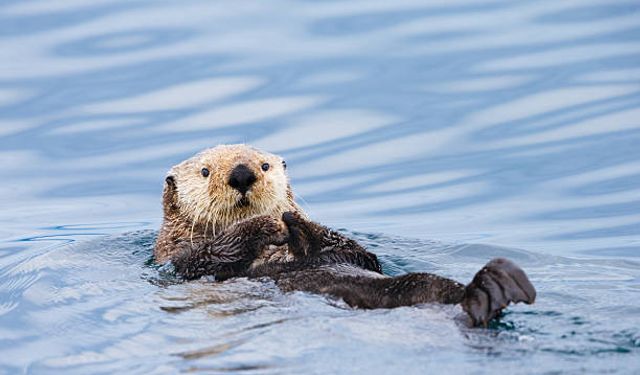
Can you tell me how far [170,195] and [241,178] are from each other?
0.83 m

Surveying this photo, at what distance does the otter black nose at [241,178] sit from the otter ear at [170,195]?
2.22 feet

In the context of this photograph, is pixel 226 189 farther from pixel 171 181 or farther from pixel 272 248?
pixel 171 181

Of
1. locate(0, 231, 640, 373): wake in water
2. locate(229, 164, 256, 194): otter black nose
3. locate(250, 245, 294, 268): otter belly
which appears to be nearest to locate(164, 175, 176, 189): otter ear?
locate(0, 231, 640, 373): wake in water

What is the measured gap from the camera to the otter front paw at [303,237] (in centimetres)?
645

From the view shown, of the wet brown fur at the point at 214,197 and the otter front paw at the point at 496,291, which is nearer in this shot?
the otter front paw at the point at 496,291

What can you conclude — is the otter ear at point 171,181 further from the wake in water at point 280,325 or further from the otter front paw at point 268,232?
the otter front paw at point 268,232

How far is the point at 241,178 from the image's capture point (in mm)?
6859

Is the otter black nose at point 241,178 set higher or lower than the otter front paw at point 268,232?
higher

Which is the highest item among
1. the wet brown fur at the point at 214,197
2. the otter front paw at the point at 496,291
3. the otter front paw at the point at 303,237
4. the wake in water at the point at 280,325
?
the wet brown fur at the point at 214,197

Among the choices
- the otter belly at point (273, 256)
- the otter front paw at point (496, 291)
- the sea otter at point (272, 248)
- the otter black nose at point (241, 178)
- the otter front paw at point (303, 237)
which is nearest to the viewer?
the otter front paw at point (496, 291)

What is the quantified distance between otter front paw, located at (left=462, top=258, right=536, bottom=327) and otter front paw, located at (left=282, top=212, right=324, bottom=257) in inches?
57.5

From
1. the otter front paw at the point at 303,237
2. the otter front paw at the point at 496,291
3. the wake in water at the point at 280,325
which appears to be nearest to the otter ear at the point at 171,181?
the wake in water at the point at 280,325

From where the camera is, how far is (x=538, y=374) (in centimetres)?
455

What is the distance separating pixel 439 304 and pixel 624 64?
651 cm
